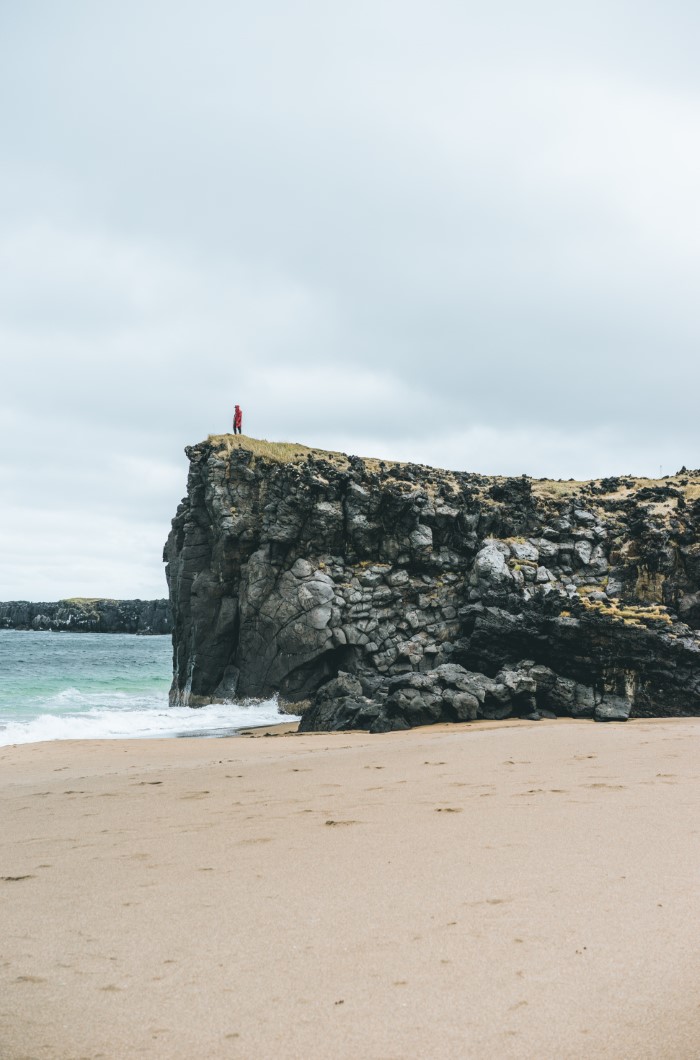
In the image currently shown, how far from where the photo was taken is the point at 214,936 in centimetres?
460

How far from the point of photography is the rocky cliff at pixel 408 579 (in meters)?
23.5

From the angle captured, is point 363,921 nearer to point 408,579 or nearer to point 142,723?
point 142,723

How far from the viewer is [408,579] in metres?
31.5

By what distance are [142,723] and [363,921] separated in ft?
76.5

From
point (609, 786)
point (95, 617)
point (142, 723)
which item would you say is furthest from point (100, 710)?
point (95, 617)

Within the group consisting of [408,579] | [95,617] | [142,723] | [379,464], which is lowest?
[95,617]

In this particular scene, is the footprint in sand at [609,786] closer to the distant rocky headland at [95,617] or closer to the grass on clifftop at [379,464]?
the grass on clifftop at [379,464]

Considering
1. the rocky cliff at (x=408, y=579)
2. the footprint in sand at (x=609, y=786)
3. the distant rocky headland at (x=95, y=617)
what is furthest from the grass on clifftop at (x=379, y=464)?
the distant rocky headland at (x=95, y=617)

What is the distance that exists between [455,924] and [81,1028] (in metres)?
2.35

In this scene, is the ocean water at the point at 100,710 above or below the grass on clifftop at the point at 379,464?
below

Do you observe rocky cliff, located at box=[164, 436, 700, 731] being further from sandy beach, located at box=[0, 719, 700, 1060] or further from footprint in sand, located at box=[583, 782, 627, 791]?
sandy beach, located at box=[0, 719, 700, 1060]

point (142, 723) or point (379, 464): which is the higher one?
point (379, 464)

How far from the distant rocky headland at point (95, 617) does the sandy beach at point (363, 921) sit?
15763 cm

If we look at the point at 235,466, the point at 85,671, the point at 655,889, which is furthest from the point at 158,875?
the point at 85,671
